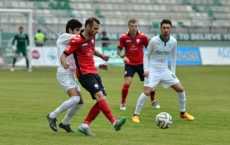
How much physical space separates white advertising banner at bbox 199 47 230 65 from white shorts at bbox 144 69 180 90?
23146mm

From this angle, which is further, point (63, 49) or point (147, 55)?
point (147, 55)

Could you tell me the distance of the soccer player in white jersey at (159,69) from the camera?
1142 centimetres

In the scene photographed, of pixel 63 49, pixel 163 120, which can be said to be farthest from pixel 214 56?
pixel 63 49

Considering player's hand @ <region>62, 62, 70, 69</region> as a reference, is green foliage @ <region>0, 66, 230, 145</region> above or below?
below

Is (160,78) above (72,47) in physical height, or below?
below

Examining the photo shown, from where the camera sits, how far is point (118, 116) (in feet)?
39.4

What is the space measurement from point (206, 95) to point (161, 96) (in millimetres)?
1377

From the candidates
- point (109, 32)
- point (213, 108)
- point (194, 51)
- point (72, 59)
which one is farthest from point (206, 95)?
point (109, 32)

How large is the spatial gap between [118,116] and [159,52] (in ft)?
5.54

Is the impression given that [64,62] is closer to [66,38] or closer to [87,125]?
[66,38]

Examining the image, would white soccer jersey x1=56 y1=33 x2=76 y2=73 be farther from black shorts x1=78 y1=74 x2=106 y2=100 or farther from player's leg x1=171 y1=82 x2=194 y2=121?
player's leg x1=171 y1=82 x2=194 y2=121

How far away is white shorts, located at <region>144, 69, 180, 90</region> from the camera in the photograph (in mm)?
11523

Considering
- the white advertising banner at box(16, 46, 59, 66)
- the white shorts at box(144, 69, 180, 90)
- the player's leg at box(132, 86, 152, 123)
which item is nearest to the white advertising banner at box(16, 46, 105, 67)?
the white advertising banner at box(16, 46, 59, 66)

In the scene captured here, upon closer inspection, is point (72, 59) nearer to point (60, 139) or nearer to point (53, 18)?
point (60, 139)
